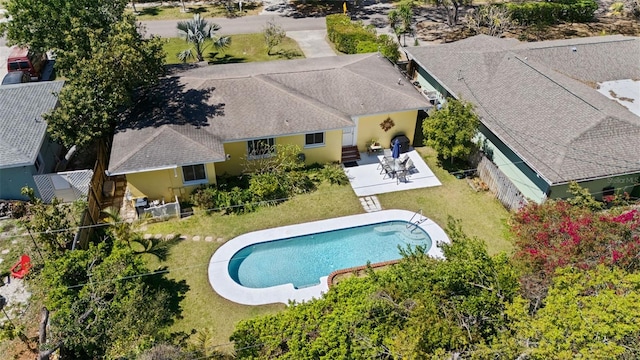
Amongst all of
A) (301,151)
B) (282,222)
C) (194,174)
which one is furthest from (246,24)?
(282,222)

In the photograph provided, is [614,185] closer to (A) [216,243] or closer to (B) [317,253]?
(B) [317,253]

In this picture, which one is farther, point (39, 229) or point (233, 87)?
point (233, 87)

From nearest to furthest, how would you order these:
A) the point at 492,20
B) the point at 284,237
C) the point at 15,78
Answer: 1. the point at 284,237
2. the point at 15,78
3. the point at 492,20

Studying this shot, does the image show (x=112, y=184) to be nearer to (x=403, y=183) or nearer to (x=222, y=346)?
(x=222, y=346)

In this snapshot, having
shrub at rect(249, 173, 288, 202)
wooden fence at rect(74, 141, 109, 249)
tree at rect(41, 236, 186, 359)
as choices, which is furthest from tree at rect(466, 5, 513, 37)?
tree at rect(41, 236, 186, 359)

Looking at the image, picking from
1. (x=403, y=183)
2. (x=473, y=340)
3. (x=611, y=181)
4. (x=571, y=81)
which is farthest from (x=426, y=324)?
(x=571, y=81)

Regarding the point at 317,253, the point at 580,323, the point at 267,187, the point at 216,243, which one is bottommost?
the point at 317,253

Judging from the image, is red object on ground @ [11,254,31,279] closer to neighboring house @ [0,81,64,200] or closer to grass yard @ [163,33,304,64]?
neighboring house @ [0,81,64,200]
